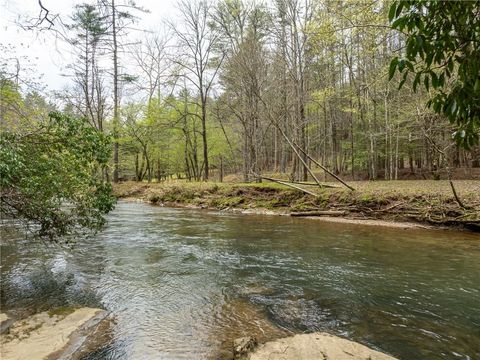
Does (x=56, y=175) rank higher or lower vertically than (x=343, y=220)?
higher

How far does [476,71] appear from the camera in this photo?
1.89 meters

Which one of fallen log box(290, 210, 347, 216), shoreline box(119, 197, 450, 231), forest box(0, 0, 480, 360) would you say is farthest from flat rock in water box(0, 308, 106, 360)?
fallen log box(290, 210, 347, 216)

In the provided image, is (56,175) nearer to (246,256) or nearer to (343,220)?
(246,256)

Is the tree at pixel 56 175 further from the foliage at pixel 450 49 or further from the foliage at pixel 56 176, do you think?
the foliage at pixel 450 49

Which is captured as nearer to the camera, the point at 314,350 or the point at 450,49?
the point at 450,49

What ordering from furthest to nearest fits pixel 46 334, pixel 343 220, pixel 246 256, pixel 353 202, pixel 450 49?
pixel 353 202
pixel 343 220
pixel 246 256
pixel 46 334
pixel 450 49

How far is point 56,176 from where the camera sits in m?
5.66

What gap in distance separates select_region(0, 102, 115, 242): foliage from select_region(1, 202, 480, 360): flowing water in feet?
4.53

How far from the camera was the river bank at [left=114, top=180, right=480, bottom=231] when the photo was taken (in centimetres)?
1152

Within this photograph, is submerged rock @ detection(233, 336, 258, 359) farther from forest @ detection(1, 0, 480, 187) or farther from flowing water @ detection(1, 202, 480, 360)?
forest @ detection(1, 0, 480, 187)

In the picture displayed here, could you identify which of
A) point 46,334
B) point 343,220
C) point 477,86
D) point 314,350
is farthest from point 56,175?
point 343,220

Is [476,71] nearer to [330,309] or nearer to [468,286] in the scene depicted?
[330,309]

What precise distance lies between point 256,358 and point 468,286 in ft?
15.7

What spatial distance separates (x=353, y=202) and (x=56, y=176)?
11990mm
